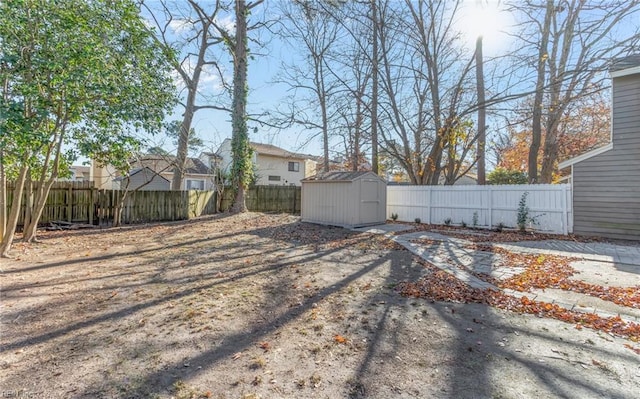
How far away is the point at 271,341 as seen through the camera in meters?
2.85

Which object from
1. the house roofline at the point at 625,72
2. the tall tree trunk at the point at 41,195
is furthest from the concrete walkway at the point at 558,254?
the tall tree trunk at the point at 41,195

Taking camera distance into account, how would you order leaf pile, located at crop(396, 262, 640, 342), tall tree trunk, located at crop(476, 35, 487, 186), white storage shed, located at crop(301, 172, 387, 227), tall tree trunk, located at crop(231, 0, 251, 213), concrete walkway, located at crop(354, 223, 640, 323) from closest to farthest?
leaf pile, located at crop(396, 262, 640, 342) < concrete walkway, located at crop(354, 223, 640, 323) < white storage shed, located at crop(301, 172, 387, 227) < tall tree trunk, located at crop(476, 35, 487, 186) < tall tree trunk, located at crop(231, 0, 251, 213)

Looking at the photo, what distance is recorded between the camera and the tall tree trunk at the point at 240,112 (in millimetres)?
13008

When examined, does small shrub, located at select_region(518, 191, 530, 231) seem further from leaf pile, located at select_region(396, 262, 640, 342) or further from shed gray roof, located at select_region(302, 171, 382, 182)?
leaf pile, located at select_region(396, 262, 640, 342)

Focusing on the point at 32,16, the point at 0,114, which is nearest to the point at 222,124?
the point at 32,16

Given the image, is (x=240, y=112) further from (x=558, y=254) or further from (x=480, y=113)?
(x=558, y=254)

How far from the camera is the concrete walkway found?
3.93m

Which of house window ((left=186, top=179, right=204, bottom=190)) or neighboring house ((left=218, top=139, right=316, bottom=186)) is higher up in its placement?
neighboring house ((left=218, top=139, right=316, bottom=186))

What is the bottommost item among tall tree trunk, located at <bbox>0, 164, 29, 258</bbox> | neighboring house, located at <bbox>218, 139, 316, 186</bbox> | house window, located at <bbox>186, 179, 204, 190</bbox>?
tall tree trunk, located at <bbox>0, 164, 29, 258</bbox>

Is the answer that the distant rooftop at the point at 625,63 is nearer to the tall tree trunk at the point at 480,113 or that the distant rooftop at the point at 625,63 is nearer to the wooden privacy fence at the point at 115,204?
the tall tree trunk at the point at 480,113

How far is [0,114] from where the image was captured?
4289 millimetres

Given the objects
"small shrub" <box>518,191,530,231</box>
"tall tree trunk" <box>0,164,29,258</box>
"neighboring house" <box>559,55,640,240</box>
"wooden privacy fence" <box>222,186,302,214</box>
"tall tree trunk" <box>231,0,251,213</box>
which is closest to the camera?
"tall tree trunk" <box>0,164,29,258</box>

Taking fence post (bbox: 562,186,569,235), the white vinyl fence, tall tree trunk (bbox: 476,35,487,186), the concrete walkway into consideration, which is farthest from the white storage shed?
fence post (bbox: 562,186,569,235)

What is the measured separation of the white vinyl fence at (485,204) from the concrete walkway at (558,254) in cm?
158
